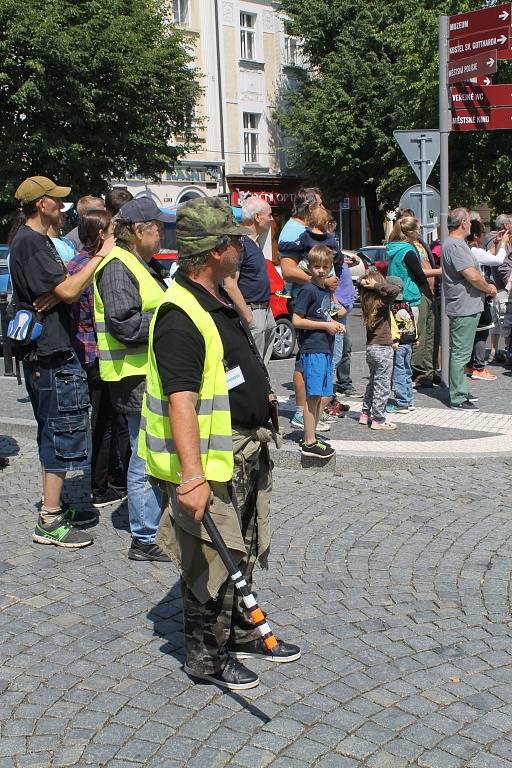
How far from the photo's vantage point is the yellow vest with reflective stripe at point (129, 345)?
516cm

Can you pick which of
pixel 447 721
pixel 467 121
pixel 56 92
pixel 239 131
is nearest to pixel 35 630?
pixel 447 721

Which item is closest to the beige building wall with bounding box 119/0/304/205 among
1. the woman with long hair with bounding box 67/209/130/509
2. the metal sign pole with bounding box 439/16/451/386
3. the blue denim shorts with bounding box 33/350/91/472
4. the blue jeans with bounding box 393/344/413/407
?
the metal sign pole with bounding box 439/16/451/386

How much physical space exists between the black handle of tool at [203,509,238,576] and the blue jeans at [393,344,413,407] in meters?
5.65

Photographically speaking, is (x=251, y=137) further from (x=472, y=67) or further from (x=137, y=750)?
(x=137, y=750)

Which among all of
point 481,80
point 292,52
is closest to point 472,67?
point 481,80

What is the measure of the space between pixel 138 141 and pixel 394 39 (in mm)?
10521

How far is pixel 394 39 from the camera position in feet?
105

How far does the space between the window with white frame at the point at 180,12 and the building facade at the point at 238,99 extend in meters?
0.04

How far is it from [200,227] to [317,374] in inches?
140

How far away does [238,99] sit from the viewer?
38.9 meters

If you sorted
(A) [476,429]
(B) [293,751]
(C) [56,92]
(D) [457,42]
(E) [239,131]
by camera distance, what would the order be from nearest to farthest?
(B) [293,751]
(A) [476,429]
(D) [457,42]
(C) [56,92]
(E) [239,131]

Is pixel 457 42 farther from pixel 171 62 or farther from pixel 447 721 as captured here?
pixel 171 62

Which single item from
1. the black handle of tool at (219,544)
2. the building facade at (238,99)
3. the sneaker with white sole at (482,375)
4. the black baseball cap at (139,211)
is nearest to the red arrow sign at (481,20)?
the sneaker with white sole at (482,375)

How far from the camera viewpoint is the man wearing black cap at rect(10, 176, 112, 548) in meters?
5.18
